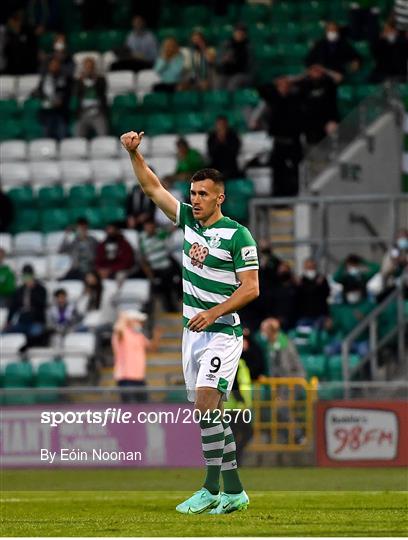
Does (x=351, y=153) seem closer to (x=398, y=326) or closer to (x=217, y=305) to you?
(x=398, y=326)

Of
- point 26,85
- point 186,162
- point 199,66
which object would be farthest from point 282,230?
point 26,85

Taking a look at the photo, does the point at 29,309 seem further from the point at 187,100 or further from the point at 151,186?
the point at 151,186

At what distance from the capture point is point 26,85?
3017 cm

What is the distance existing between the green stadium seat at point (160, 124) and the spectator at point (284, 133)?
1960 millimetres

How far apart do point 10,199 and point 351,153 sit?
229 inches

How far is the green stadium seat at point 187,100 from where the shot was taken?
92.9ft

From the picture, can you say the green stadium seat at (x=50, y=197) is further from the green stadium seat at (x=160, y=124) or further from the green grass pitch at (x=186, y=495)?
the green grass pitch at (x=186, y=495)

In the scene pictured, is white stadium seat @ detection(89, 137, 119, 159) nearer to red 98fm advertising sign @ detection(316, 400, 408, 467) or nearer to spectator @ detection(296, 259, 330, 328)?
spectator @ detection(296, 259, 330, 328)

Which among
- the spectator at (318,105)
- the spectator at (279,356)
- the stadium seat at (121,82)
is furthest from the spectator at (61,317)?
the stadium seat at (121,82)

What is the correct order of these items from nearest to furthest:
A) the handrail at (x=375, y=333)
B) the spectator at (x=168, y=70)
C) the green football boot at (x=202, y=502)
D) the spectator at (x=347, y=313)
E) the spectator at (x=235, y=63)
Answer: the green football boot at (x=202, y=502) < the handrail at (x=375, y=333) < the spectator at (x=347, y=313) < the spectator at (x=235, y=63) < the spectator at (x=168, y=70)

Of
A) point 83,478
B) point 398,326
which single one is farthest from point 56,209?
point 83,478

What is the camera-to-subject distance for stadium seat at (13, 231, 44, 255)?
27125 millimetres

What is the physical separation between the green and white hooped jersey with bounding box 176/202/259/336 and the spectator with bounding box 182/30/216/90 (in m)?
16.8

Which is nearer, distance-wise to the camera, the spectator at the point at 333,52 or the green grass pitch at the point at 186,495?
the green grass pitch at the point at 186,495
